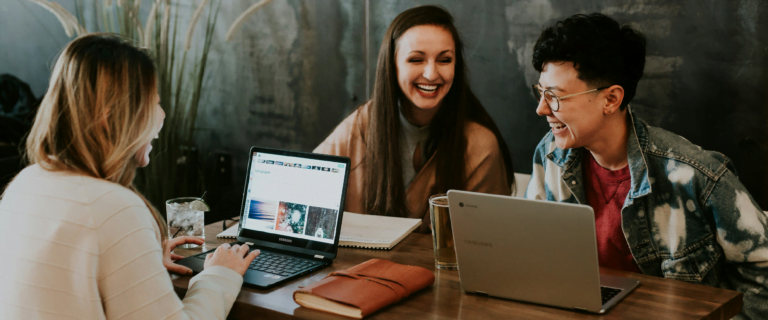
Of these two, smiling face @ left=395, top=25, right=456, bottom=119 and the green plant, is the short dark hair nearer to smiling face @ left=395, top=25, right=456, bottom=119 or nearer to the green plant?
smiling face @ left=395, top=25, right=456, bottom=119

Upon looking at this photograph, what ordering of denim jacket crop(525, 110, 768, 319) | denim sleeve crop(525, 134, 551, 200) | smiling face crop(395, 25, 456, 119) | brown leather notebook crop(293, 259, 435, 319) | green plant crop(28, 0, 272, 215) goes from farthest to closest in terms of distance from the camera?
green plant crop(28, 0, 272, 215) < smiling face crop(395, 25, 456, 119) < denim sleeve crop(525, 134, 551, 200) < denim jacket crop(525, 110, 768, 319) < brown leather notebook crop(293, 259, 435, 319)

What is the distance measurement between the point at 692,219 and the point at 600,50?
479 millimetres

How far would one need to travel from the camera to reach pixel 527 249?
1.13 m

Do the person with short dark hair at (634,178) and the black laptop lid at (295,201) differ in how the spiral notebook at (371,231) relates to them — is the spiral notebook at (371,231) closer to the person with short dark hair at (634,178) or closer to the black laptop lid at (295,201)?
the black laptop lid at (295,201)

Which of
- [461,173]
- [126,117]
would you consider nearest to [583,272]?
[126,117]

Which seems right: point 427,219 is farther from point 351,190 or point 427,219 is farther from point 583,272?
point 583,272

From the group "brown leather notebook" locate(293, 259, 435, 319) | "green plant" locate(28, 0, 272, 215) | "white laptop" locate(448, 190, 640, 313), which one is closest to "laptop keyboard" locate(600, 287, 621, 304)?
"white laptop" locate(448, 190, 640, 313)

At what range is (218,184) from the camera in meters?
3.70

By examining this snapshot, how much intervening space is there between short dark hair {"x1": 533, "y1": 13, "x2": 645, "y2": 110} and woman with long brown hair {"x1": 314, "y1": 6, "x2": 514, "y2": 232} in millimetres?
563

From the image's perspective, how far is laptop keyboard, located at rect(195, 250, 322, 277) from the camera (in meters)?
1.36

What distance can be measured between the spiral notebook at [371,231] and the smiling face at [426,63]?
572 mm

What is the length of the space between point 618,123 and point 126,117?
4.02 ft

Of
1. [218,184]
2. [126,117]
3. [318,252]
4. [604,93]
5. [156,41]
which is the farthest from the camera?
[218,184]

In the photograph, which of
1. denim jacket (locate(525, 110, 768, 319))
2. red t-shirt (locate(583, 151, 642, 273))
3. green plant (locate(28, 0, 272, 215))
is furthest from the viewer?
green plant (locate(28, 0, 272, 215))
